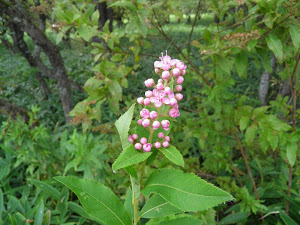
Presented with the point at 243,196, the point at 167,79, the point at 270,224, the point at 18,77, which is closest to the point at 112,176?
the point at 243,196

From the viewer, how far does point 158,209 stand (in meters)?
0.85

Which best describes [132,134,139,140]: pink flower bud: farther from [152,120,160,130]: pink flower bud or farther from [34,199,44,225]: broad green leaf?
[34,199,44,225]: broad green leaf

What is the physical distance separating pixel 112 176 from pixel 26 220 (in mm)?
751

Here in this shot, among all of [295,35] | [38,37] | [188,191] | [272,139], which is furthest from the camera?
[38,37]

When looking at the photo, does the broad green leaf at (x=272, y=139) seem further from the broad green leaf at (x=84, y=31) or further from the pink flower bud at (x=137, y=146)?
the broad green leaf at (x=84, y=31)

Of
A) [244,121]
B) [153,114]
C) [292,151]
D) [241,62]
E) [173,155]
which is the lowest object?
[292,151]

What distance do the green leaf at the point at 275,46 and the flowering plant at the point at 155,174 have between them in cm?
81

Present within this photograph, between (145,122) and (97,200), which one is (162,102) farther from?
(97,200)

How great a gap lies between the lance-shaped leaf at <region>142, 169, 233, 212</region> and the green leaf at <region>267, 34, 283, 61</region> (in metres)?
0.97

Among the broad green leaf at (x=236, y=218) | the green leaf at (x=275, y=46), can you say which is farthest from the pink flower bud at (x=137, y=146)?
the broad green leaf at (x=236, y=218)

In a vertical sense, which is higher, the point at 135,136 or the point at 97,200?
the point at 135,136

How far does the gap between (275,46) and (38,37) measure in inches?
105

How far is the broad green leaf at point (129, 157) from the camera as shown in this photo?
630 mm

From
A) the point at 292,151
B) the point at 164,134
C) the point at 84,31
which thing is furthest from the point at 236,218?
the point at 84,31
